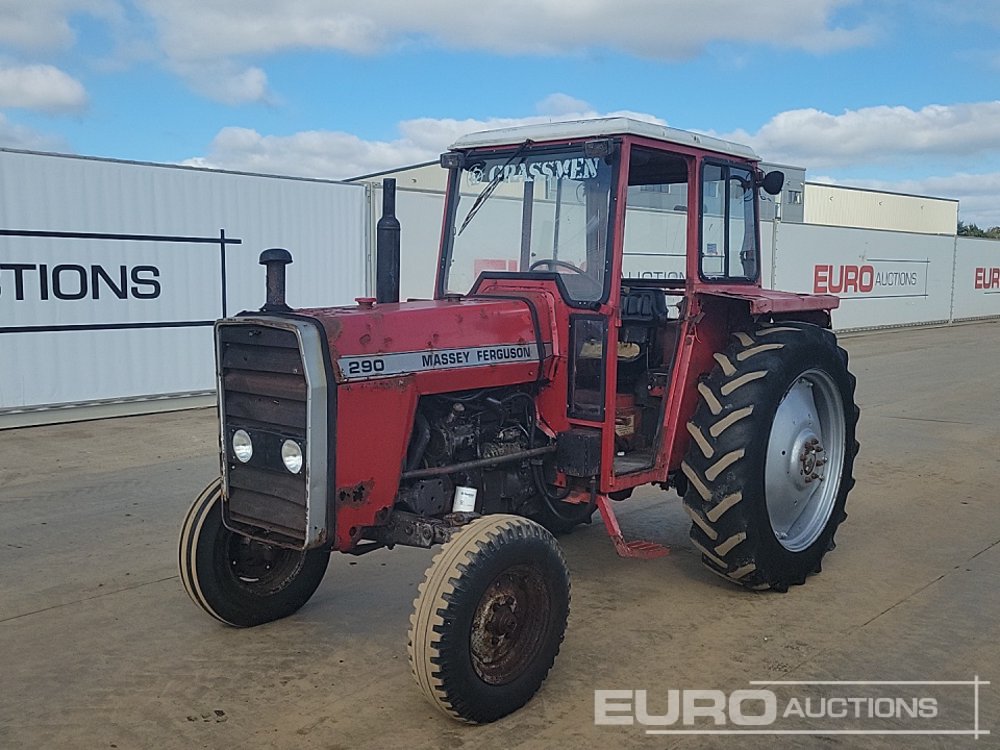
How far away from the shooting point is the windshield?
4547 millimetres

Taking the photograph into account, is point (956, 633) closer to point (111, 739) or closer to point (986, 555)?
point (986, 555)

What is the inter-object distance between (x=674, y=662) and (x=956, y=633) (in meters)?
1.39

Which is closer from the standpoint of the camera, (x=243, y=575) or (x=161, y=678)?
(x=161, y=678)

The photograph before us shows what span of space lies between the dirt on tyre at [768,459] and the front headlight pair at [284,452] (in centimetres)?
201

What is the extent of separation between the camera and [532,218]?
4781 millimetres

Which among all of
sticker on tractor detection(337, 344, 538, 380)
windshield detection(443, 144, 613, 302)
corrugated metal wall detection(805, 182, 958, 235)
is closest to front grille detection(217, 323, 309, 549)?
sticker on tractor detection(337, 344, 538, 380)

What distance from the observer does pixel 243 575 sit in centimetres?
442

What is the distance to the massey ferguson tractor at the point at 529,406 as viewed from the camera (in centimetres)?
362

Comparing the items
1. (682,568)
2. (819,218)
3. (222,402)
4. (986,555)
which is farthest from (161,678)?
(819,218)

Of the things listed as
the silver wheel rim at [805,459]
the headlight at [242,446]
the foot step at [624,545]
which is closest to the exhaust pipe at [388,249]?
the headlight at [242,446]

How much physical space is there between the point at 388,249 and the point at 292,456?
3.71 feet

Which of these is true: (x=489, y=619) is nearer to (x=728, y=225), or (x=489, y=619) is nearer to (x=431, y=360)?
(x=431, y=360)

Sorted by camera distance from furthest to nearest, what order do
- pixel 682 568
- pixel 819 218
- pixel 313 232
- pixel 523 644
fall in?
pixel 819 218, pixel 313 232, pixel 682 568, pixel 523 644

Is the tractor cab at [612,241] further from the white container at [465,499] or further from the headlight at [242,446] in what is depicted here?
the headlight at [242,446]
